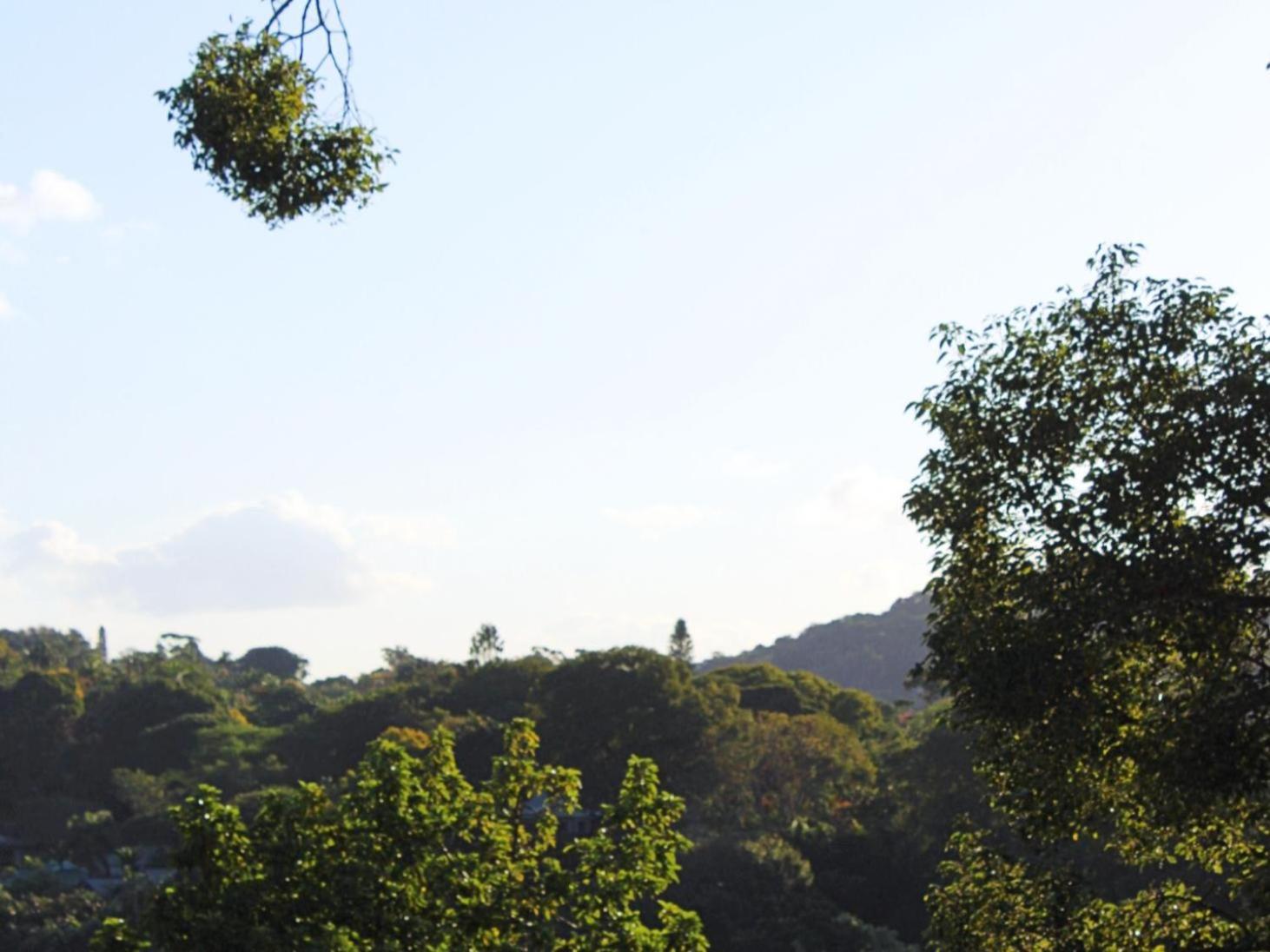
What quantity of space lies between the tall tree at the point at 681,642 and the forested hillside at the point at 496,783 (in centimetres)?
2928

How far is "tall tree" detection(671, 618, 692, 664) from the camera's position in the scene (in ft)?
398

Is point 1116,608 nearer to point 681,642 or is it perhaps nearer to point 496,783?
point 496,783

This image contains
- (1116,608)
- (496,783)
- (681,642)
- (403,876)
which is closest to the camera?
(1116,608)

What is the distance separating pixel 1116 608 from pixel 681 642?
4427 inches

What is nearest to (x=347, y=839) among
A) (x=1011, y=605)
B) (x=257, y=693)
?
(x=1011, y=605)

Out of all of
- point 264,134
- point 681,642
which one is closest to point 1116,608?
point 264,134

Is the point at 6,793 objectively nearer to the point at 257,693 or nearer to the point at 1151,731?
Result: the point at 257,693

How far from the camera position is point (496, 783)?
16359mm

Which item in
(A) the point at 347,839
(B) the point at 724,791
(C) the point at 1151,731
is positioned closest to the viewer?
(C) the point at 1151,731

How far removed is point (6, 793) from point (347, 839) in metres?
71.9

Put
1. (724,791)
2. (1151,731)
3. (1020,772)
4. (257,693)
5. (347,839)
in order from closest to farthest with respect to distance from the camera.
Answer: (1151,731) → (1020,772) → (347,839) → (724,791) → (257,693)

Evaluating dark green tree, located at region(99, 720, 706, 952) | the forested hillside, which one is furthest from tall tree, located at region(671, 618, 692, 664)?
dark green tree, located at region(99, 720, 706, 952)

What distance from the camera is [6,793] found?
80.1m

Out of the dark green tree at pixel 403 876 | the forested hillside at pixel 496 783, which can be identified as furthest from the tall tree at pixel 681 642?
the dark green tree at pixel 403 876
